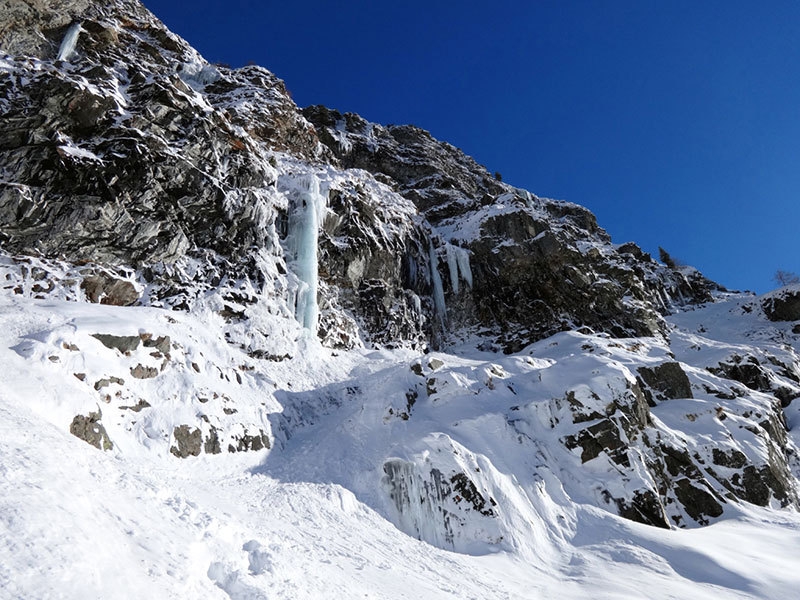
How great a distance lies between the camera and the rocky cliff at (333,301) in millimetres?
14445

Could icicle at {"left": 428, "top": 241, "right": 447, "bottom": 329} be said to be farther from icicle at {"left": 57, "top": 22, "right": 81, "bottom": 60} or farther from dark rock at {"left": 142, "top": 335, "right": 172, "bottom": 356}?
icicle at {"left": 57, "top": 22, "right": 81, "bottom": 60}

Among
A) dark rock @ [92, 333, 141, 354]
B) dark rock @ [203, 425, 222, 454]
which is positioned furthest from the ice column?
dark rock @ [203, 425, 222, 454]

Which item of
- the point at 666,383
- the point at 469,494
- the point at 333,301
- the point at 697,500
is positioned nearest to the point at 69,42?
the point at 333,301

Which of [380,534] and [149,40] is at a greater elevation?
[149,40]

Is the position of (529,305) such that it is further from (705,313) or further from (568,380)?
(705,313)

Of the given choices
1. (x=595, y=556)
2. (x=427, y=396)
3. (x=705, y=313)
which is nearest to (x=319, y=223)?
(x=427, y=396)

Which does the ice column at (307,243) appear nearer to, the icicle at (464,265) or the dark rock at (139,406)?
the dark rock at (139,406)

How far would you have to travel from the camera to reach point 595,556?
1181 centimetres

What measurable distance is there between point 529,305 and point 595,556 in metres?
25.3

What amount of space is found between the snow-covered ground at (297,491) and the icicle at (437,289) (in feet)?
48.2

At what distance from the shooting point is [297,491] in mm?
12500

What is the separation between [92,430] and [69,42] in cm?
3166

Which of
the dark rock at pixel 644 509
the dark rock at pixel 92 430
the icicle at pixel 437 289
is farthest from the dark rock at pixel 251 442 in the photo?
the icicle at pixel 437 289

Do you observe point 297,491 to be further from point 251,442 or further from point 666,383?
→ point 666,383
